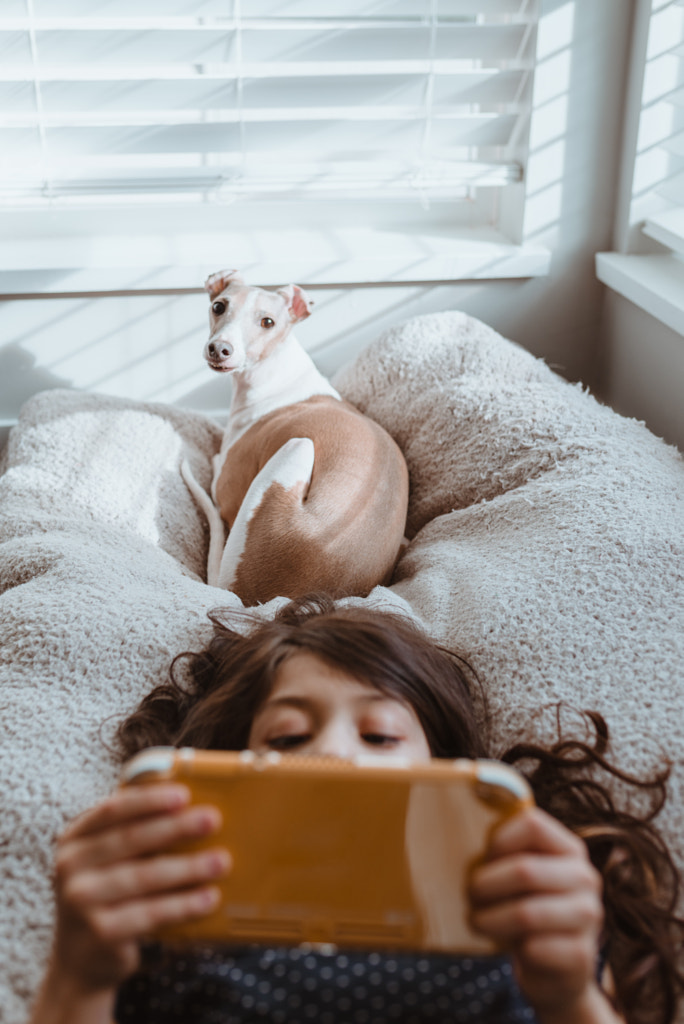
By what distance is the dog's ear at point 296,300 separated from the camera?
1.77 metres

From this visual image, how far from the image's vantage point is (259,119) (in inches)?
73.4

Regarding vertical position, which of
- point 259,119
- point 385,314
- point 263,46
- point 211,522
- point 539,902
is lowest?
point 211,522

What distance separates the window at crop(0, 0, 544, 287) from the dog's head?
8.0 inches

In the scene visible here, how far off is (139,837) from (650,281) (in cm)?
155

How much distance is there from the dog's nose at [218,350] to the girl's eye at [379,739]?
103 cm

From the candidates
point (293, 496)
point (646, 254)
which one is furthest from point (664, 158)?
point (293, 496)

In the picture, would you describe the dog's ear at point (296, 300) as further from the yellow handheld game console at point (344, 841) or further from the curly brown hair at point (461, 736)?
the yellow handheld game console at point (344, 841)

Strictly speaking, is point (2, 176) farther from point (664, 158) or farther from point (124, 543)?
point (664, 158)

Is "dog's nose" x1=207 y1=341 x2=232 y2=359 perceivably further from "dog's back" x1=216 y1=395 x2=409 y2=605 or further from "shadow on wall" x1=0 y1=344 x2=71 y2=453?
"shadow on wall" x1=0 y1=344 x2=71 y2=453

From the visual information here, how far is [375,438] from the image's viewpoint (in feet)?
5.20

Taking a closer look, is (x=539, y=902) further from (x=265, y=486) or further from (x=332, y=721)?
(x=265, y=486)

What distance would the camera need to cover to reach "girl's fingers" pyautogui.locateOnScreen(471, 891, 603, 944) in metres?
0.51

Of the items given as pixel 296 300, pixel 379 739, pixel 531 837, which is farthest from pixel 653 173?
pixel 531 837

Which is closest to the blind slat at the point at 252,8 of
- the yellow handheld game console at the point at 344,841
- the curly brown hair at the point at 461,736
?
the curly brown hair at the point at 461,736
